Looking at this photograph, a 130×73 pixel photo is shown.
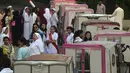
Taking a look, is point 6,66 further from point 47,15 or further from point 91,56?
point 47,15

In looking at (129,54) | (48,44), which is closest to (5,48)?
(48,44)

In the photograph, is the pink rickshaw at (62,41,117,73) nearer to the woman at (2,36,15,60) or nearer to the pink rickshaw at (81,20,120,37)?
the woman at (2,36,15,60)

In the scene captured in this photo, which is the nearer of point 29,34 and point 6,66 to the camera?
point 6,66

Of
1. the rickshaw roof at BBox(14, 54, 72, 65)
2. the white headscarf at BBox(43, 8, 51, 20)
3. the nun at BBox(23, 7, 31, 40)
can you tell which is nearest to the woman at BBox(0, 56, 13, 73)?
the rickshaw roof at BBox(14, 54, 72, 65)

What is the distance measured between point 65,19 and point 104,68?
11.1 m

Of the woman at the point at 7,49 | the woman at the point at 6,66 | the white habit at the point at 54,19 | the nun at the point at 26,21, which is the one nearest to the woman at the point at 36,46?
the woman at the point at 7,49

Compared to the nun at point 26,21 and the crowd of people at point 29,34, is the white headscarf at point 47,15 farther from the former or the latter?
the nun at point 26,21

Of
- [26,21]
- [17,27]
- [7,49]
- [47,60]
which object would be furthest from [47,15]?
[47,60]

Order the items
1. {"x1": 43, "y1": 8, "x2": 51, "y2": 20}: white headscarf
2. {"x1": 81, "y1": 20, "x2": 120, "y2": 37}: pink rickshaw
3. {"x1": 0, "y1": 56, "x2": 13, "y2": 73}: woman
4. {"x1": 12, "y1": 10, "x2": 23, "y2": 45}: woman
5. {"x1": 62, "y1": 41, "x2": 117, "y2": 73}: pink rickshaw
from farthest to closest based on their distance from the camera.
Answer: {"x1": 43, "y1": 8, "x2": 51, "y2": 20}: white headscarf < {"x1": 12, "y1": 10, "x2": 23, "y2": 45}: woman < {"x1": 81, "y1": 20, "x2": 120, "y2": 37}: pink rickshaw < {"x1": 62, "y1": 41, "x2": 117, "y2": 73}: pink rickshaw < {"x1": 0, "y1": 56, "x2": 13, "y2": 73}: woman

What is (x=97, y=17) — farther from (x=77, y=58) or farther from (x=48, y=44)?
(x=77, y=58)

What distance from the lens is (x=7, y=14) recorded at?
72.0 ft

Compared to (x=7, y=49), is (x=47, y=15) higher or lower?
higher

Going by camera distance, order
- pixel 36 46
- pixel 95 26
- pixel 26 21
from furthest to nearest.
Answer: pixel 26 21 < pixel 95 26 < pixel 36 46

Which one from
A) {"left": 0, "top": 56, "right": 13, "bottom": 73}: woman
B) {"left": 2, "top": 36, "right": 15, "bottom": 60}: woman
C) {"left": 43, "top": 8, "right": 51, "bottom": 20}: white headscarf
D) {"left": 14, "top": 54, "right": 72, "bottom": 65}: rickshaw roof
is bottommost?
{"left": 0, "top": 56, "right": 13, "bottom": 73}: woman
